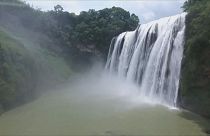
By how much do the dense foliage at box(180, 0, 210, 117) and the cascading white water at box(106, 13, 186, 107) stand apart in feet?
5.55

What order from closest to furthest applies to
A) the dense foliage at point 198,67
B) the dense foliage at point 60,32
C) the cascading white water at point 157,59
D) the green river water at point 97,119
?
the green river water at point 97,119
the dense foliage at point 198,67
the cascading white water at point 157,59
the dense foliage at point 60,32

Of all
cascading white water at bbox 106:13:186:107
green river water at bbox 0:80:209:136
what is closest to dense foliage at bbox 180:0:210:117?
green river water at bbox 0:80:209:136

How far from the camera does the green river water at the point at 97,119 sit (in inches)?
→ 581

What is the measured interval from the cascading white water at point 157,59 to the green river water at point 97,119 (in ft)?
5.07

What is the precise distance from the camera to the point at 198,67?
17219 mm

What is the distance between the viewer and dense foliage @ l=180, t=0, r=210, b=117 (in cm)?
1650

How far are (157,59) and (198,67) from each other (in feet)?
19.3

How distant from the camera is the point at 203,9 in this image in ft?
57.8

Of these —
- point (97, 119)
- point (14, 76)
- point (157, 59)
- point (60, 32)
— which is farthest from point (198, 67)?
point (60, 32)

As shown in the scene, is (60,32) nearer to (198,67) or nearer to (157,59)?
(157,59)

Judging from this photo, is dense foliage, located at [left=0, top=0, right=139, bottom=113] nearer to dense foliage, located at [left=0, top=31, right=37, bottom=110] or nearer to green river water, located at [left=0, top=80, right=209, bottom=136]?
dense foliage, located at [left=0, top=31, right=37, bottom=110]

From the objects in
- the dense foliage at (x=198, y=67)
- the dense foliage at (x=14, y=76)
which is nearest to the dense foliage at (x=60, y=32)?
the dense foliage at (x=14, y=76)

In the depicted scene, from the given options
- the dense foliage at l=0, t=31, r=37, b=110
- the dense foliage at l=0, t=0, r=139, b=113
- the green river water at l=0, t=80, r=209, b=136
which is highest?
the dense foliage at l=0, t=0, r=139, b=113

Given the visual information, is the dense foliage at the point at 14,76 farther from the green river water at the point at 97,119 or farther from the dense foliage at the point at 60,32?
the dense foliage at the point at 60,32
